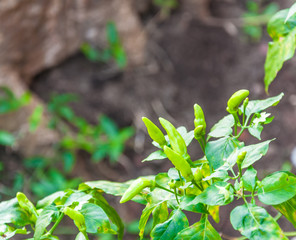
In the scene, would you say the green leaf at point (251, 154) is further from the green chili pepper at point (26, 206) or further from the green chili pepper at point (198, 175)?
the green chili pepper at point (26, 206)

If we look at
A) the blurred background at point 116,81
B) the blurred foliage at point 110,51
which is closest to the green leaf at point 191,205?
the blurred background at point 116,81

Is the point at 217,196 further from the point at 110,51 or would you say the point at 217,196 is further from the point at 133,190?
the point at 110,51

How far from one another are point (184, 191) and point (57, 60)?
195 cm

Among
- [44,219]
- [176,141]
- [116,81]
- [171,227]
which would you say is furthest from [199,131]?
[116,81]

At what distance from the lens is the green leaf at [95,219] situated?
1.71ft

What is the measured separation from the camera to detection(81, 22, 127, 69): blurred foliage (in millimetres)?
2328

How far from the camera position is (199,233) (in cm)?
51

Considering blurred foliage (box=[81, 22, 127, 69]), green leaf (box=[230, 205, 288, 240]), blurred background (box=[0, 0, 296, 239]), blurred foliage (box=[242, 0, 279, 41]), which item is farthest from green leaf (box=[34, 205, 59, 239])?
blurred foliage (box=[242, 0, 279, 41])

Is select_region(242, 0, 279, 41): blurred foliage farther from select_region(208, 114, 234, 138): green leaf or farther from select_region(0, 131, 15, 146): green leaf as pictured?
select_region(208, 114, 234, 138): green leaf

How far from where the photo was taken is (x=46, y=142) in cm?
207

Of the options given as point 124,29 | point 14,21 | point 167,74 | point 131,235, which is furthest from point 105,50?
point 131,235

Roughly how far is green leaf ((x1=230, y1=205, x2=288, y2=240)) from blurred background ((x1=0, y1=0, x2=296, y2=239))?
1272mm

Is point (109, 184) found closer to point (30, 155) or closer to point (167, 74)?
point (30, 155)

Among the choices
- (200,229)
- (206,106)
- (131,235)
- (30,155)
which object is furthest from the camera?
(206,106)
